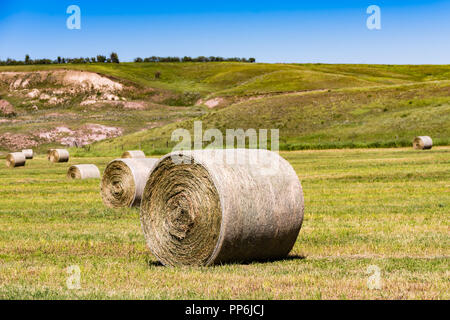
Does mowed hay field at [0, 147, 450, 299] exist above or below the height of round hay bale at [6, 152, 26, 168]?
above

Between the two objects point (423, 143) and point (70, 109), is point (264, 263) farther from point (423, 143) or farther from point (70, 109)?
point (70, 109)

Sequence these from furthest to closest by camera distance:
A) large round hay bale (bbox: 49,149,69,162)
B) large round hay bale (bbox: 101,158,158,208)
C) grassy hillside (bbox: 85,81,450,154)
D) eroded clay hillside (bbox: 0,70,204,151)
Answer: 1. eroded clay hillside (bbox: 0,70,204,151)
2. grassy hillside (bbox: 85,81,450,154)
3. large round hay bale (bbox: 49,149,69,162)
4. large round hay bale (bbox: 101,158,158,208)

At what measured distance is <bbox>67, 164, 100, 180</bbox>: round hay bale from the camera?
30784 millimetres

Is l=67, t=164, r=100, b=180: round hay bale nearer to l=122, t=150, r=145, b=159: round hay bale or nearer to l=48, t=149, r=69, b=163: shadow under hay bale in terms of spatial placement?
l=122, t=150, r=145, b=159: round hay bale

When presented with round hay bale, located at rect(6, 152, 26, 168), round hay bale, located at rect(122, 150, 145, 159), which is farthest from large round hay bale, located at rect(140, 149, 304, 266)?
round hay bale, located at rect(6, 152, 26, 168)

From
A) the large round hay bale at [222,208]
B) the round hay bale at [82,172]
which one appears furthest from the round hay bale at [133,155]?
the large round hay bale at [222,208]

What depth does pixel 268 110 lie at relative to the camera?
261 feet

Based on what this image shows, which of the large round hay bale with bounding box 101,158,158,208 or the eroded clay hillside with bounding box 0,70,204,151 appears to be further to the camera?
the eroded clay hillside with bounding box 0,70,204,151

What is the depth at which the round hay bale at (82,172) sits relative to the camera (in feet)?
101

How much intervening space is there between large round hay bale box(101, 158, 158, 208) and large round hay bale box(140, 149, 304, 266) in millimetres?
9112

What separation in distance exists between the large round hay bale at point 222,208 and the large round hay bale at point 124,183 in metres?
9.11

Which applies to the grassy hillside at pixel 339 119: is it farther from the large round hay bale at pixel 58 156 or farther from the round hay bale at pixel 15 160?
the round hay bale at pixel 15 160
